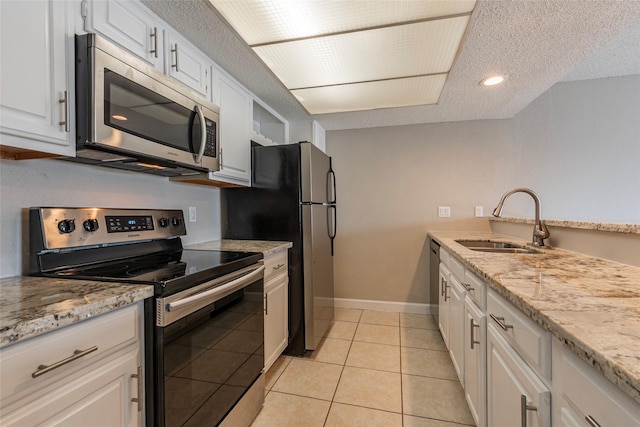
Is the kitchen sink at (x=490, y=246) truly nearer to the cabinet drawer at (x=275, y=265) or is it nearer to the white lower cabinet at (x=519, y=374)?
the white lower cabinet at (x=519, y=374)

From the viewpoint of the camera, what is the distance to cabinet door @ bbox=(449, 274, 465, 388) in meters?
1.64

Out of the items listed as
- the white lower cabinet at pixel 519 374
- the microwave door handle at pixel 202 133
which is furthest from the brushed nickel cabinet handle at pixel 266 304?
the white lower cabinet at pixel 519 374

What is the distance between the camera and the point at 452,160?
3090 millimetres

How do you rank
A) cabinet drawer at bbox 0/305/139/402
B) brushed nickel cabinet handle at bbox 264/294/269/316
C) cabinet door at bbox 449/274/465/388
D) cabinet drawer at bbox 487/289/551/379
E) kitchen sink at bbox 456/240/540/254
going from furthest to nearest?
kitchen sink at bbox 456/240/540/254 → brushed nickel cabinet handle at bbox 264/294/269/316 → cabinet door at bbox 449/274/465/388 → cabinet drawer at bbox 487/289/551/379 → cabinet drawer at bbox 0/305/139/402

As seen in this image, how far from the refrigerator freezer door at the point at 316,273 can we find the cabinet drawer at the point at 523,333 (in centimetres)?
137

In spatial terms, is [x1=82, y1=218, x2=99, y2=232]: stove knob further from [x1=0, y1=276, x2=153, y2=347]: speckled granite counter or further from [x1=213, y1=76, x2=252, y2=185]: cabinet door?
[x1=213, y1=76, x2=252, y2=185]: cabinet door

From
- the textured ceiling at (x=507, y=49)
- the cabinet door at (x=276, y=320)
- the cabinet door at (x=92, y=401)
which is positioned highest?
the textured ceiling at (x=507, y=49)

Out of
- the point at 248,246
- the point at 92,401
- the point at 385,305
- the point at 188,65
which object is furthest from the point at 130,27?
the point at 385,305

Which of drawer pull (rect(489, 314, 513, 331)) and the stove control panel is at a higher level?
the stove control panel

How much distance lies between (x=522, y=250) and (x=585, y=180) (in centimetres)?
165

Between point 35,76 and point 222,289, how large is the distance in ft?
3.26

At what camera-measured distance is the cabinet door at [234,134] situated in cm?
193

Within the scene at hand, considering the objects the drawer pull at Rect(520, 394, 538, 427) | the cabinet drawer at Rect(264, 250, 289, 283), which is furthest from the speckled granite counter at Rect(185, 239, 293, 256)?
the drawer pull at Rect(520, 394, 538, 427)

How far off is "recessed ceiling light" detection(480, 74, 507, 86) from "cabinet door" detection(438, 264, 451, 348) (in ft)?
4.68
